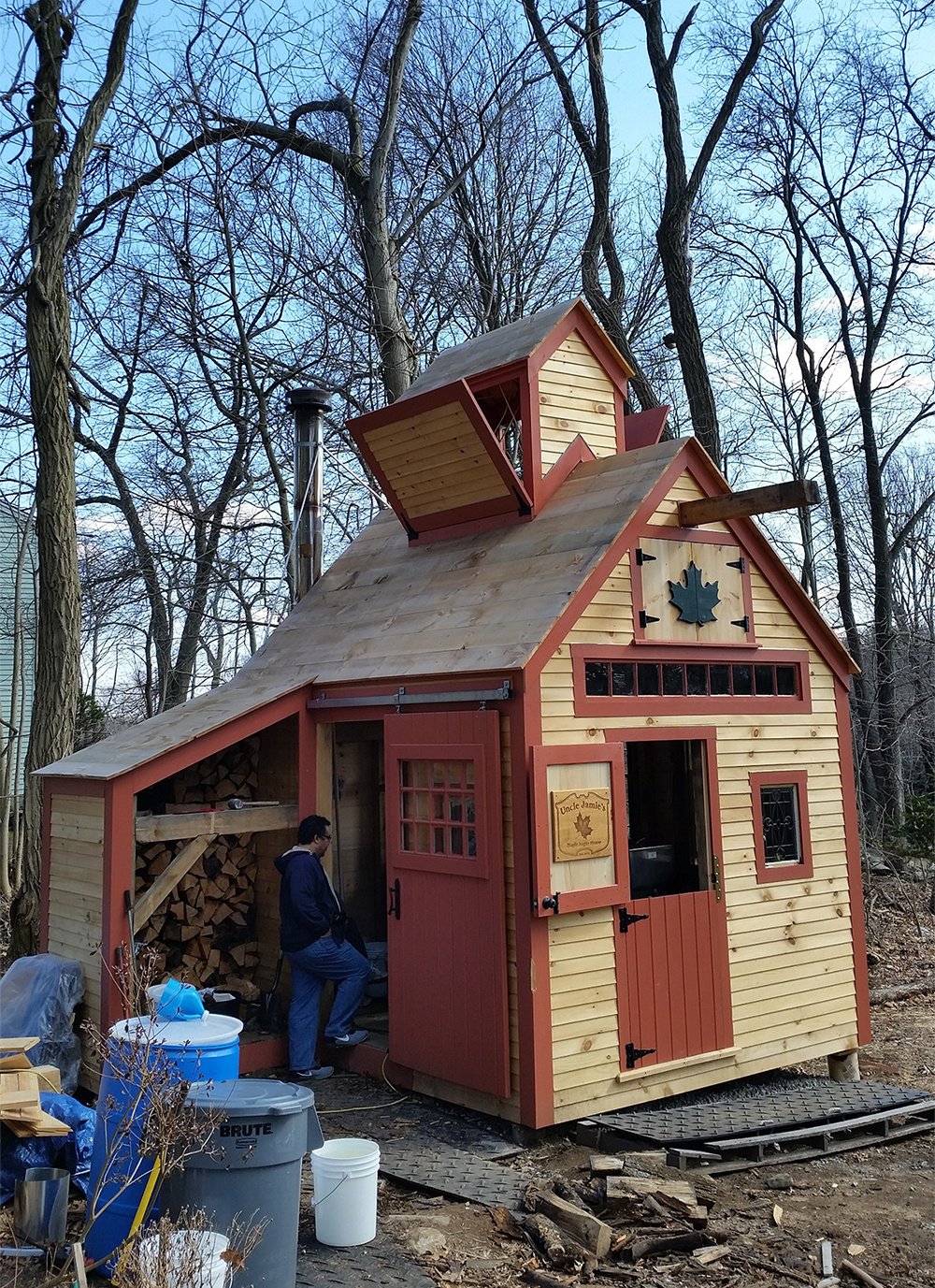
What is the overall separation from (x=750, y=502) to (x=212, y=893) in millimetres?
5420

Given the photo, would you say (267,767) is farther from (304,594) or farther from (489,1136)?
(489,1136)

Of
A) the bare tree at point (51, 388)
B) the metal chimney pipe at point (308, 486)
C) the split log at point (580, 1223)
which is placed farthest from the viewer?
the metal chimney pipe at point (308, 486)

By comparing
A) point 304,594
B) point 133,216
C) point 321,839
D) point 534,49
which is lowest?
point 321,839

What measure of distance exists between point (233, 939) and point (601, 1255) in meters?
4.88

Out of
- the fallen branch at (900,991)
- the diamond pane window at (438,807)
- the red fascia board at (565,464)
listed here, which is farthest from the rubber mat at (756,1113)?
the red fascia board at (565,464)

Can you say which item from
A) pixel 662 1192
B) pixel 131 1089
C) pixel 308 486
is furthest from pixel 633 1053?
pixel 308 486

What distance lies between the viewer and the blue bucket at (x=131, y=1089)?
184 inches

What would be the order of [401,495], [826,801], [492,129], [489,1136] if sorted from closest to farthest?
[489,1136]
[826,801]
[401,495]
[492,129]

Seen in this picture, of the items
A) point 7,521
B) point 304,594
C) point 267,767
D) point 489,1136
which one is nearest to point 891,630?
point 304,594

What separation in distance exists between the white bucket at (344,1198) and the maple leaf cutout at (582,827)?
2405 mm

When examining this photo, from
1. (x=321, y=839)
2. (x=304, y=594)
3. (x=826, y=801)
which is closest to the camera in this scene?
(x=321, y=839)

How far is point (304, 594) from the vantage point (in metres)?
10.9

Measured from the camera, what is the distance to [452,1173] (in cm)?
605

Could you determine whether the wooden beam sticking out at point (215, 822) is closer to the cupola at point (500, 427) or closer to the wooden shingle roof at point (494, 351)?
the cupola at point (500, 427)
